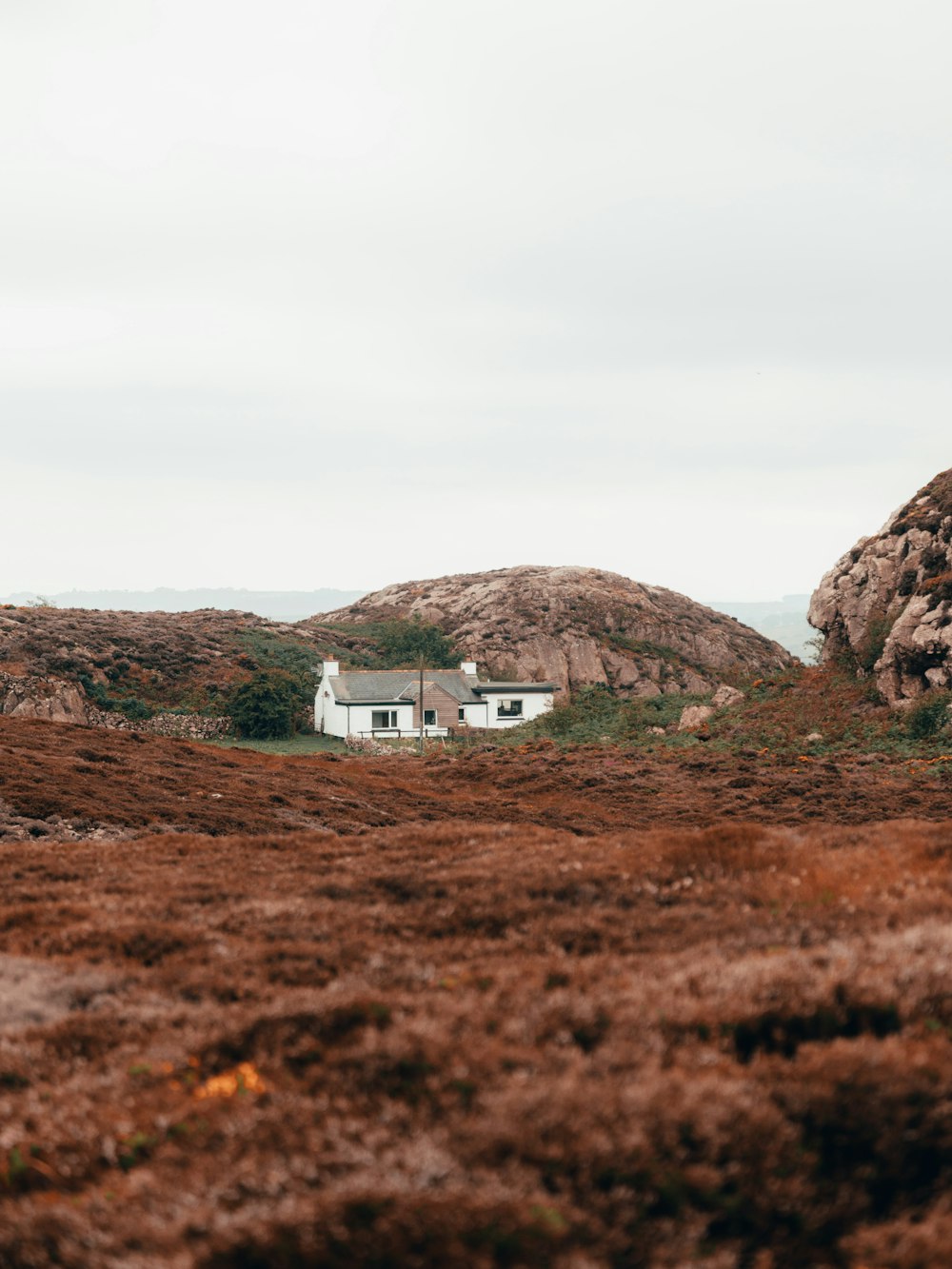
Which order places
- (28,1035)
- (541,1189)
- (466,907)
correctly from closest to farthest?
(541,1189), (28,1035), (466,907)

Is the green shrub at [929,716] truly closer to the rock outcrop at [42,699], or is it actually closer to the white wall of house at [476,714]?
the white wall of house at [476,714]

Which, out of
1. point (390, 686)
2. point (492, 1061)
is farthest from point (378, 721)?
point (492, 1061)

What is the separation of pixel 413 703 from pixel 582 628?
43.8 metres

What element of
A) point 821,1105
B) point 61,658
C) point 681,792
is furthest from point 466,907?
point 61,658

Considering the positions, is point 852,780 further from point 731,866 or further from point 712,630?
point 712,630

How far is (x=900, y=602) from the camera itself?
61.0 metres

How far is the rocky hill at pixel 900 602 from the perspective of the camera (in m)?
54.1

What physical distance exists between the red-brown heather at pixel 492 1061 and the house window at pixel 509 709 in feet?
233

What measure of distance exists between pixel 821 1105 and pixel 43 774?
1073 inches

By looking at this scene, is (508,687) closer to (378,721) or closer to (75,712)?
(378,721)

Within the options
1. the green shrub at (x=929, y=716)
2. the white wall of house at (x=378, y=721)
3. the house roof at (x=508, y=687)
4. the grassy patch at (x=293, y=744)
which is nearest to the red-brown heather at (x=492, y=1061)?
the green shrub at (x=929, y=716)

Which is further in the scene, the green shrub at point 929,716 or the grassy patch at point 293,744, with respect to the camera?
the grassy patch at point 293,744

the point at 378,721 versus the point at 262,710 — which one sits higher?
the point at 262,710

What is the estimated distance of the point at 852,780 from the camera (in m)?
42.1
